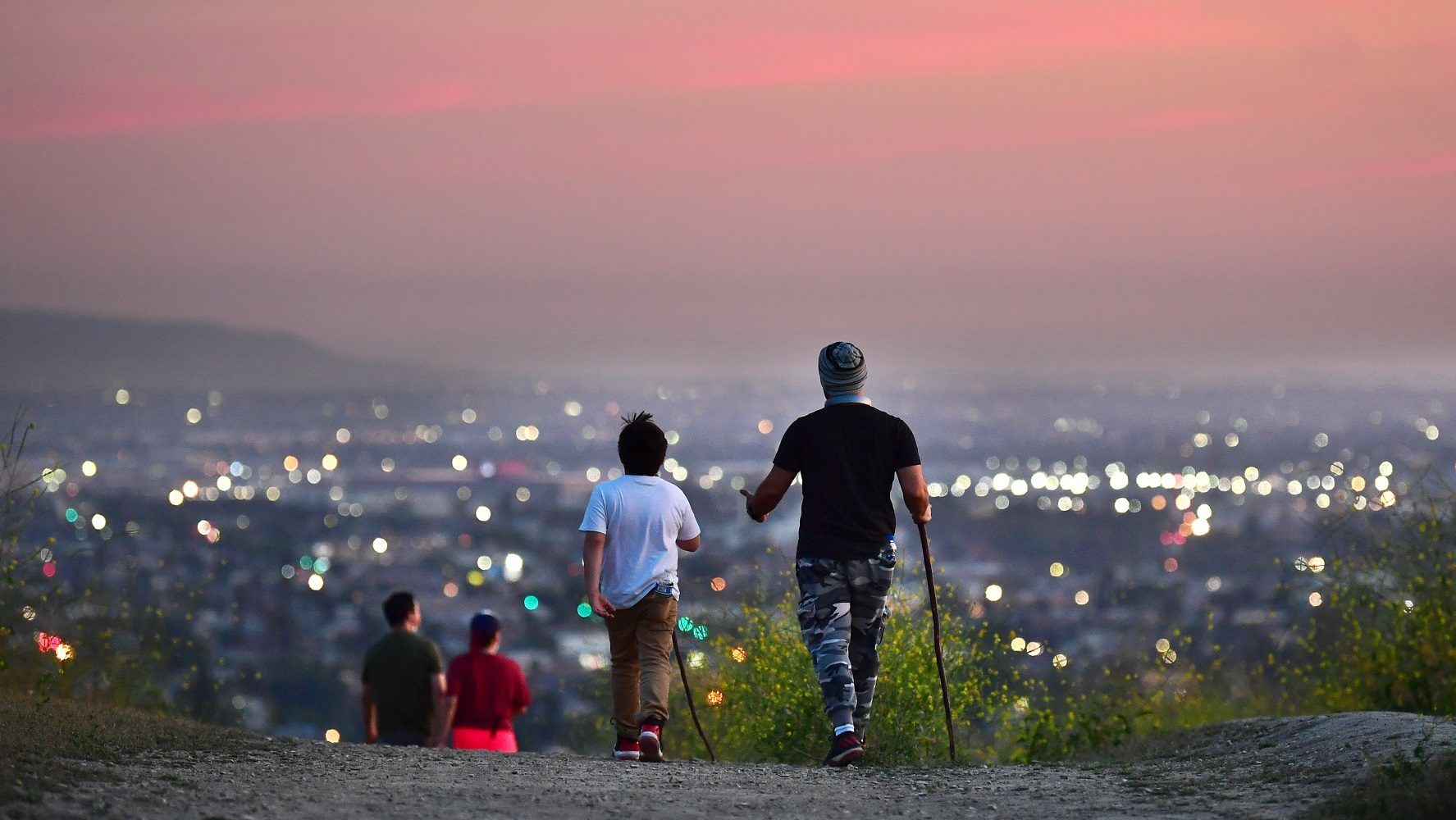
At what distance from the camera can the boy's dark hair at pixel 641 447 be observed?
27.7 ft

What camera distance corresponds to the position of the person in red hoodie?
9.94m

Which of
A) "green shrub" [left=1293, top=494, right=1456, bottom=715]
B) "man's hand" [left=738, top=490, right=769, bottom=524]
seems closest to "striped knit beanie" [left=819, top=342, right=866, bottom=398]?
"man's hand" [left=738, top=490, right=769, bottom=524]

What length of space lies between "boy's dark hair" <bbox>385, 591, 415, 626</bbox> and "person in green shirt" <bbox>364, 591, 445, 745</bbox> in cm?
9

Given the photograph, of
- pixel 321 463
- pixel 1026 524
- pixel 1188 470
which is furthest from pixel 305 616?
pixel 321 463

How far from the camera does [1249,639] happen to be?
18984mm

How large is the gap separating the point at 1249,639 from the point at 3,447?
45.9ft

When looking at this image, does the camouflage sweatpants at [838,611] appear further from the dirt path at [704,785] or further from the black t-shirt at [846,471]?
the dirt path at [704,785]

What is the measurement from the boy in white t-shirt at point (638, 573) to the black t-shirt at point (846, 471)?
0.68m

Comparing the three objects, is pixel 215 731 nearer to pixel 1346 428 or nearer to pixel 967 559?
pixel 967 559

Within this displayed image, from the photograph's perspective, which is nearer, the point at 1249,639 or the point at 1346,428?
the point at 1249,639

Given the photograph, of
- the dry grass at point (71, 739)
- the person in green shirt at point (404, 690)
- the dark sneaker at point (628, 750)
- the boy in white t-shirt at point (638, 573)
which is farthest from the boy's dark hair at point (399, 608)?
the dark sneaker at point (628, 750)

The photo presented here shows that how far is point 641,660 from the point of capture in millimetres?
8422

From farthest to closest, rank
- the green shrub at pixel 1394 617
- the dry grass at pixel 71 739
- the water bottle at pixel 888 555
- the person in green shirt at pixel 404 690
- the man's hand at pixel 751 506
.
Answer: the green shrub at pixel 1394 617 → the person in green shirt at pixel 404 690 → the water bottle at pixel 888 555 → the man's hand at pixel 751 506 → the dry grass at pixel 71 739

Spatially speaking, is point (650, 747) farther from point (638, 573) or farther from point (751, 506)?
point (751, 506)
